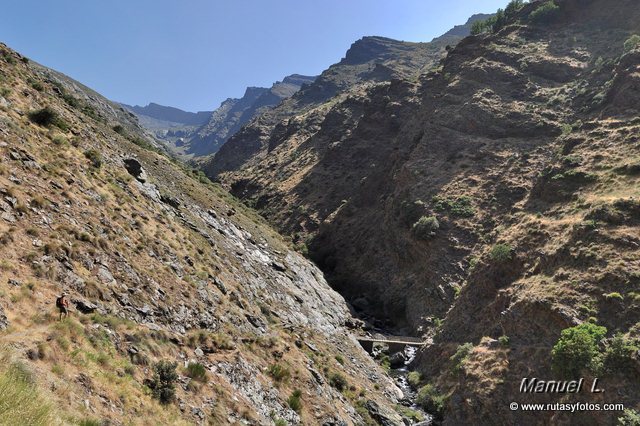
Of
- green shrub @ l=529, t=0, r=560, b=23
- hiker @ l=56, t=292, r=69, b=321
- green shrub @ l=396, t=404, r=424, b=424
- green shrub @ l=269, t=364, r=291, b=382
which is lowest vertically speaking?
hiker @ l=56, t=292, r=69, b=321

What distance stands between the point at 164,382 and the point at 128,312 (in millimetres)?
4240

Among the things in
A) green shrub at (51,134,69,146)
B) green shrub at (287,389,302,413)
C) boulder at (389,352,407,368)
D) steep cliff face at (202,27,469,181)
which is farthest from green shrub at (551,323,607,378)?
steep cliff face at (202,27,469,181)

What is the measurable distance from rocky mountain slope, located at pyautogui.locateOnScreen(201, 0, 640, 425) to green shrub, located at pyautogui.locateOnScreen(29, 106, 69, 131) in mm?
34759

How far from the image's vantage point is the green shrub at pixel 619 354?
26.2 m

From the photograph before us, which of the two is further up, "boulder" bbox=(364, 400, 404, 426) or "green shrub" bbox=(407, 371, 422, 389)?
"green shrub" bbox=(407, 371, 422, 389)

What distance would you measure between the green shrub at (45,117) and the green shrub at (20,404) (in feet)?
71.1

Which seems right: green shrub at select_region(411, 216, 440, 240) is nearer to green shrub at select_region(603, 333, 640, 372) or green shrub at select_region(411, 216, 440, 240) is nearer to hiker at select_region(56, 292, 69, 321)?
green shrub at select_region(603, 333, 640, 372)

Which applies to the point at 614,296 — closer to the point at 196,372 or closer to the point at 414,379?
the point at 414,379

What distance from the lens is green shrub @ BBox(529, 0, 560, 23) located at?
279 ft

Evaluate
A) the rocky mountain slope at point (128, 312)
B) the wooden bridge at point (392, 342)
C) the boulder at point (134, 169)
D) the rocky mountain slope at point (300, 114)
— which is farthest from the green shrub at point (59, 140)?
the rocky mountain slope at point (300, 114)

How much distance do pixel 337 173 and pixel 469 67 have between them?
3132 centimetres

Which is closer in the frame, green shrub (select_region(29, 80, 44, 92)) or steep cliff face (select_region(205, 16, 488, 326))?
green shrub (select_region(29, 80, 44, 92))

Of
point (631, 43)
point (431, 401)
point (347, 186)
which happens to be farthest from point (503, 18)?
point (431, 401)

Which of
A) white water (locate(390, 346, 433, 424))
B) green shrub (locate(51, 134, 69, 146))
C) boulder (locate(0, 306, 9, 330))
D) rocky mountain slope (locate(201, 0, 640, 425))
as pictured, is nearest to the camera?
boulder (locate(0, 306, 9, 330))
